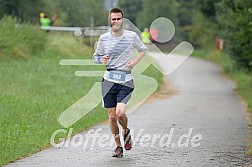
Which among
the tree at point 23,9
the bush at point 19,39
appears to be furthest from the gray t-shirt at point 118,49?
the tree at point 23,9

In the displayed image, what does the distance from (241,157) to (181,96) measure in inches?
584

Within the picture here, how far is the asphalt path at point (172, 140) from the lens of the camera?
1033cm

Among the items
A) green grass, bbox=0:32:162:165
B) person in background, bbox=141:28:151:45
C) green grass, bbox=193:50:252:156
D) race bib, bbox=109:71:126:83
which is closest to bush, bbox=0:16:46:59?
green grass, bbox=0:32:162:165

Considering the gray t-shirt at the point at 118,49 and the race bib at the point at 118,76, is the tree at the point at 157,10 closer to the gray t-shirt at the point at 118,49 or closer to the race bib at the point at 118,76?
the gray t-shirt at the point at 118,49

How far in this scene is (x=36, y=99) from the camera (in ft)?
62.6

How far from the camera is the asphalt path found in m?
10.3

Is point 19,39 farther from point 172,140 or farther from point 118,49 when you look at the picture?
point 118,49

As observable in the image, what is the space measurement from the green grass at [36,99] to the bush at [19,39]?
1.27ft

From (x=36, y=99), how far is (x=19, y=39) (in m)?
14.3

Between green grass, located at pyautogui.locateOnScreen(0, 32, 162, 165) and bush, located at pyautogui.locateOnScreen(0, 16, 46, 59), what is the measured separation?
387mm

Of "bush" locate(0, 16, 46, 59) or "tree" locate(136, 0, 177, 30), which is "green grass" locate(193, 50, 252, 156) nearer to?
"bush" locate(0, 16, 46, 59)

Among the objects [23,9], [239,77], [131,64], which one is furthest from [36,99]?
[23,9]

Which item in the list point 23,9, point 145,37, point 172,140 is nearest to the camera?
point 172,140

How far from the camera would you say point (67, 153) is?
36.1 ft
